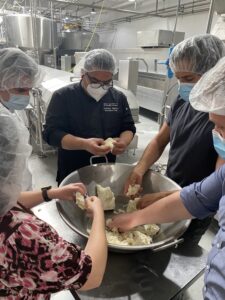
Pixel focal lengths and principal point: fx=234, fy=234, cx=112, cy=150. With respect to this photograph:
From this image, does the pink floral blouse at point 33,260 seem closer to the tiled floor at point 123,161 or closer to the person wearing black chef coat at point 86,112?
the person wearing black chef coat at point 86,112

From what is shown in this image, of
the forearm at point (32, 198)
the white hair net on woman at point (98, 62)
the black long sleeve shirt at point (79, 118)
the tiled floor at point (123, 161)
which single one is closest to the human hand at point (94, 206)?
the forearm at point (32, 198)

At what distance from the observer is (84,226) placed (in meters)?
0.93

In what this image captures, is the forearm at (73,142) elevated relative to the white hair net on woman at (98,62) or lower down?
lower down

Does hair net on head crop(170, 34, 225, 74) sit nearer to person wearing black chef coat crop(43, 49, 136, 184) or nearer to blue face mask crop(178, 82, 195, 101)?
blue face mask crop(178, 82, 195, 101)

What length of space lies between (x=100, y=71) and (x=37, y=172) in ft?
6.38

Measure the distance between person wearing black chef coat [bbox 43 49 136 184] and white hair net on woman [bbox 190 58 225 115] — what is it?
645 mm

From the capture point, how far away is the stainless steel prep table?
684 millimetres

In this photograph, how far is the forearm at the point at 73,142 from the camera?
1249mm

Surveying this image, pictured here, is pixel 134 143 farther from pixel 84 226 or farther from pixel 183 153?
pixel 84 226

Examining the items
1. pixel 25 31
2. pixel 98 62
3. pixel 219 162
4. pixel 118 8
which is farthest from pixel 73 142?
pixel 118 8

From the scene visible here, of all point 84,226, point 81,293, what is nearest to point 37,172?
point 84,226

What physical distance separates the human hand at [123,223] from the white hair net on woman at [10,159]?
0.48 metres

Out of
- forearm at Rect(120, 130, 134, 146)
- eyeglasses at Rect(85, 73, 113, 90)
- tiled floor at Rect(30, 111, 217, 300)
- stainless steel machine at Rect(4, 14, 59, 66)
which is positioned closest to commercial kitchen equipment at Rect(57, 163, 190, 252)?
forearm at Rect(120, 130, 134, 146)

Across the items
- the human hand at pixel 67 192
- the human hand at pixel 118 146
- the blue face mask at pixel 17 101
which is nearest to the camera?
the human hand at pixel 67 192
